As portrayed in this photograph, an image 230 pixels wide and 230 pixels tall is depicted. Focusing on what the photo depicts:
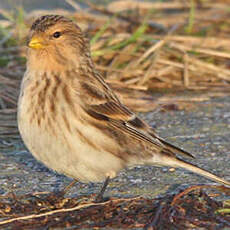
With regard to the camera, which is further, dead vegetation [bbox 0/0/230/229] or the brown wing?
the brown wing

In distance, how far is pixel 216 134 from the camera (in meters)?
6.27

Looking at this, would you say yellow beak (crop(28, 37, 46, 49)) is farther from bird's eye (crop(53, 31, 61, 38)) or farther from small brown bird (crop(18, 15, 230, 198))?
bird's eye (crop(53, 31, 61, 38))

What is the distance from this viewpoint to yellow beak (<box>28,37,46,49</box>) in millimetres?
4910

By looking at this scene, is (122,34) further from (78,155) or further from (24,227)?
(24,227)

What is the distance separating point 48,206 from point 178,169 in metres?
1.29

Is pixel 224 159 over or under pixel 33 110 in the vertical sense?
under

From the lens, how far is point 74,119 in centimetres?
471

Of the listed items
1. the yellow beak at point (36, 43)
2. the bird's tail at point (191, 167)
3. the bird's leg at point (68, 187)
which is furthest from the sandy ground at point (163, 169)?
the yellow beak at point (36, 43)

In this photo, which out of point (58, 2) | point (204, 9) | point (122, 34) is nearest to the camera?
point (122, 34)

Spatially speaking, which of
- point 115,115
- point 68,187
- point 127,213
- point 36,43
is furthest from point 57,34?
point 127,213

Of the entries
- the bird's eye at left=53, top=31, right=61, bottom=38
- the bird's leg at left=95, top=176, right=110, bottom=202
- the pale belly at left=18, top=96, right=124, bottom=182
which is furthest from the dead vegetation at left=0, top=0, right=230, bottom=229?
the bird's eye at left=53, top=31, right=61, bottom=38

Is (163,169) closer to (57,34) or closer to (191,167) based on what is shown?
(191,167)

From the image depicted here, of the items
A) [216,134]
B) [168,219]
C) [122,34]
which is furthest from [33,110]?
[122,34]

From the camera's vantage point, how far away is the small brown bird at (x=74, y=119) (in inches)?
183
